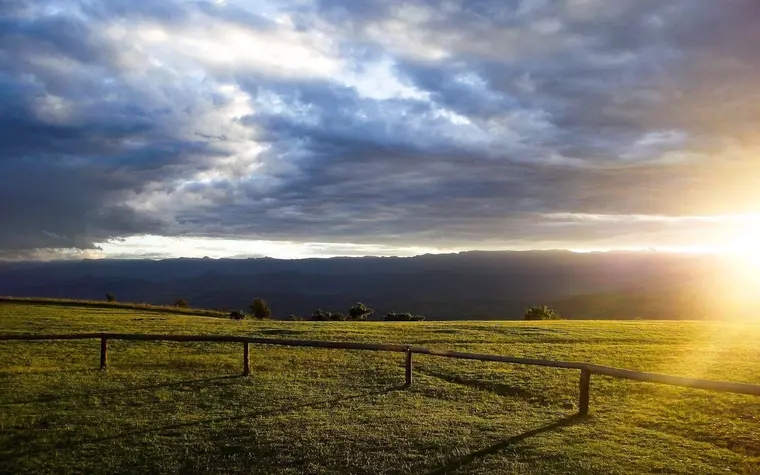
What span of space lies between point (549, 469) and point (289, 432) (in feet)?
16.8

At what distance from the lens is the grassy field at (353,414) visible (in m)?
10.9

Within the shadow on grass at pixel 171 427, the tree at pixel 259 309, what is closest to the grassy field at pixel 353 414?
the shadow on grass at pixel 171 427

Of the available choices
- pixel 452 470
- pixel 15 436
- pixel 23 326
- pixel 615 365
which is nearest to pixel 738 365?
pixel 615 365

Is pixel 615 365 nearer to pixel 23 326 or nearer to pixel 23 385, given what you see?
pixel 23 385

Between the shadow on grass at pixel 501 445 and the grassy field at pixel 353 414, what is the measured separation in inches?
2.0

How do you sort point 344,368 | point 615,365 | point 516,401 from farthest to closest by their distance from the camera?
point 615,365 → point 344,368 → point 516,401

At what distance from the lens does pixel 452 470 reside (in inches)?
407

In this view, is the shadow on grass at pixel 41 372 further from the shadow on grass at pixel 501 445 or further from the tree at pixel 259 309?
the tree at pixel 259 309

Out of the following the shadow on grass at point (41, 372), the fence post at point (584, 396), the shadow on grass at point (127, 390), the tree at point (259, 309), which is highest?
the fence post at point (584, 396)

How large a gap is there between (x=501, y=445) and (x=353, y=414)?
3.70 metres

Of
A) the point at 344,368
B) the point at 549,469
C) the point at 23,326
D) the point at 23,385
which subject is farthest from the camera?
the point at 23,326

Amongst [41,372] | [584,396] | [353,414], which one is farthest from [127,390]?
[584,396]

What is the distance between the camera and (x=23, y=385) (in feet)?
54.9

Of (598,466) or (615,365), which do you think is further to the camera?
(615,365)
